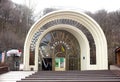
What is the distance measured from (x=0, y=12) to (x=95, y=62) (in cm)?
2341

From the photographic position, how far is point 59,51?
22.3 meters

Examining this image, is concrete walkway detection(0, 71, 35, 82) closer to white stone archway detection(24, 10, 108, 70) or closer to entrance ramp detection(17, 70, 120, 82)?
entrance ramp detection(17, 70, 120, 82)

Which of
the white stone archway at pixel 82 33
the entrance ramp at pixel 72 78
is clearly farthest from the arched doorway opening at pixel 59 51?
the entrance ramp at pixel 72 78

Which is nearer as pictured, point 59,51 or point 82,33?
point 82,33

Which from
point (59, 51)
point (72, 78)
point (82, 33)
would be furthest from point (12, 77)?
point (59, 51)

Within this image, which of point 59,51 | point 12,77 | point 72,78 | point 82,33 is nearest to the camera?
point 72,78

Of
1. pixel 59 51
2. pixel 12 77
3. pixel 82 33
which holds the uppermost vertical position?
pixel 82 33

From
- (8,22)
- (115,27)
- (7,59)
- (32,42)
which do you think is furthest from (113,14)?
(32,42)

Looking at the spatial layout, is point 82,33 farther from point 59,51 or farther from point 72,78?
point 72,78

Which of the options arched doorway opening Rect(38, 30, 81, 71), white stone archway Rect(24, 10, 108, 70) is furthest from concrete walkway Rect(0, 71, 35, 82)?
arched doorway opening Rect(38, 30, 81, 71)

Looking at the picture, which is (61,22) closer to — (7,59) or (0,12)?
(7,59)

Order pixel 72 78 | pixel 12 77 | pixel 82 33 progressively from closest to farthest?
pixel 72 78
pixel 12 77
pixel 82 33

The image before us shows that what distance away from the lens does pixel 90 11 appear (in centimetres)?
4238

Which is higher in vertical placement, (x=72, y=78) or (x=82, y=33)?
(x=82, y=33)
